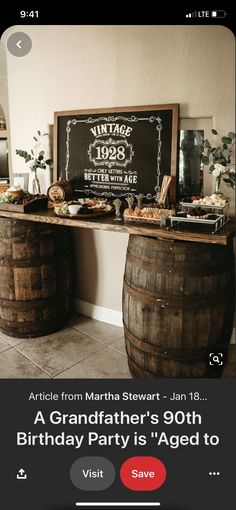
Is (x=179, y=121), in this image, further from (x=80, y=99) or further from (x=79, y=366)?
(x=79, y=366)

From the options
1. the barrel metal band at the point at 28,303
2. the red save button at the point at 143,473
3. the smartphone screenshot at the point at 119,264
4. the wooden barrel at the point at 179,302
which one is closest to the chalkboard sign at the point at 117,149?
the smartphone screenshot at the point at 119,264

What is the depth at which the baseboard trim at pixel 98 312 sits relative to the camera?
8.01 ft

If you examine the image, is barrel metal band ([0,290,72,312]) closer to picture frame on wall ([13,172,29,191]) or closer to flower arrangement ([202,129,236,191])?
picture frame on wall ([13,172,29,191])

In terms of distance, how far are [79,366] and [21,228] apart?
0.85 metres

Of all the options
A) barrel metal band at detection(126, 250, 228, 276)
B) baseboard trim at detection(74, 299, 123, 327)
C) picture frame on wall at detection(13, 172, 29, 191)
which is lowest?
baseboard trim at detection(74, 299, 123, 327)

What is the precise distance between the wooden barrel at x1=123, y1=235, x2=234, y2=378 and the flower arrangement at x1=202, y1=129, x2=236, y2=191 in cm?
38

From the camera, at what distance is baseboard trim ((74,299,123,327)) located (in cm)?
244

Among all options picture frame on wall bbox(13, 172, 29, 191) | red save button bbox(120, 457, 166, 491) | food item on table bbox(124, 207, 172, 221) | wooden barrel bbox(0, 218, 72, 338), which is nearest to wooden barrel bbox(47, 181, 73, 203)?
wooden barrel bbox(0, 218, 72, 338)

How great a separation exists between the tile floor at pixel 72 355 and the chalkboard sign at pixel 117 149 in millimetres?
912

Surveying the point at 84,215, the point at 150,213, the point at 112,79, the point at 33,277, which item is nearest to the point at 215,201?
the point at 150,213

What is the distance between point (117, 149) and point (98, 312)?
113 cm
